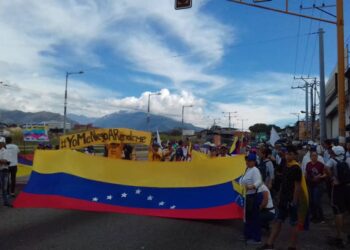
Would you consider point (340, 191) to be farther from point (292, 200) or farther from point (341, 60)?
point (341, 60)

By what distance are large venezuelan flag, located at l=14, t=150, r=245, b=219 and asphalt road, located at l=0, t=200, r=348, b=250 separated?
28 cm

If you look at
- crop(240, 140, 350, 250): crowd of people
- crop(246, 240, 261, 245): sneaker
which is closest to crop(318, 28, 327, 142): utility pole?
crop(240, 140, 350, 250): crowd of people

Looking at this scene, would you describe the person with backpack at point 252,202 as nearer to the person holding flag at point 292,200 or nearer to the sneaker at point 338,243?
the person holding flag at point 292,200

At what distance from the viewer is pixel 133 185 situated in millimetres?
11281

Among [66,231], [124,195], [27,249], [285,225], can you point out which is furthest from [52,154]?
[285,225]

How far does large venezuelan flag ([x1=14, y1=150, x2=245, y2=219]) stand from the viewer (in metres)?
10.6

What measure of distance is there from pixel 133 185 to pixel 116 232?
2.42m

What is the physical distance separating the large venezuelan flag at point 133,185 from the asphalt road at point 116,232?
28 centimetres

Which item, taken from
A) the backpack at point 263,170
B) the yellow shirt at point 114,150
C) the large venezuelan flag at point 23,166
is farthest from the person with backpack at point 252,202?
the large venezuelan flag at point 23,166

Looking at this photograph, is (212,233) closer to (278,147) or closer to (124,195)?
(124,195)

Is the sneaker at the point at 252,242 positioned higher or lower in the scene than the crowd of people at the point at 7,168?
lower

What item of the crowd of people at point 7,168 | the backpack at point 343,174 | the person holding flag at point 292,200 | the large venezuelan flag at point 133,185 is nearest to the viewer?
the person holding flag at point 292,200

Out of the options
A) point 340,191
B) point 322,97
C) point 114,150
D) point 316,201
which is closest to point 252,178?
point 340,191

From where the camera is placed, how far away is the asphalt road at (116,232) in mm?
7940
